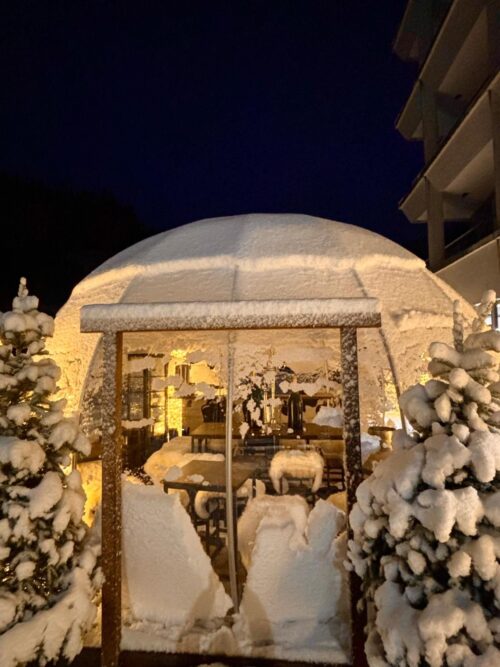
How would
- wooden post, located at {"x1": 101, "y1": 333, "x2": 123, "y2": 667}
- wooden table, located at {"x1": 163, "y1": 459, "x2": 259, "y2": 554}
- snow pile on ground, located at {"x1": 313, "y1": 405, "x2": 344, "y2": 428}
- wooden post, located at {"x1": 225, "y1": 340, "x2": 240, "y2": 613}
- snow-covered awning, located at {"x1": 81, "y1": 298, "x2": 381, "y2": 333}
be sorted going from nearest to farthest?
snow-covered awning, located at {"x1": 81, "y1": 298, "x2": 381, "y2": 333} → wooden post, located at {"x1": 101, "y1": 333, "x2": 123, "y2": 667} → wooden post, located at {"x1": 225, "y1": 340, "x2": 240, "y2": 613} → wooden table, located at {"x1": 163, "y1": 459, "x2": 259, "y2": 554} → snow pile on ground, located at {"x1": 313, "y1": 405, "x2": 344, "y2": 428}

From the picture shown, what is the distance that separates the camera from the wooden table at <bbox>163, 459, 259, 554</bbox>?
4785mm

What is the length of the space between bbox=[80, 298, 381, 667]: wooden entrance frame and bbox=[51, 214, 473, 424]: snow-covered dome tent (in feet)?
1.04

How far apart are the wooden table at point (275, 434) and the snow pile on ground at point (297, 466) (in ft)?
1.05

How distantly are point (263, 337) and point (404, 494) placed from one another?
2616 mm

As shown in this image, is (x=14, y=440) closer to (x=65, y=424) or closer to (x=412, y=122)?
(x=65, y=424)

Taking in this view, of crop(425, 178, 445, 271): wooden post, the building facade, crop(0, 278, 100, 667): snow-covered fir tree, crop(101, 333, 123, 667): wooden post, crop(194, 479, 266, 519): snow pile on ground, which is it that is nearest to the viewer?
crop(0, 278, 100, 667): snow-covered fir tree

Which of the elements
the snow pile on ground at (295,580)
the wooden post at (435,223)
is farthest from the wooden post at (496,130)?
the snow pile on ground at (295,580)

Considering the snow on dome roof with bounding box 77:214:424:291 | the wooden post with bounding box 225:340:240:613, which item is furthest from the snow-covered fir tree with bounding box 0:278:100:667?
the wooden post with bounding box 225:340:240:613

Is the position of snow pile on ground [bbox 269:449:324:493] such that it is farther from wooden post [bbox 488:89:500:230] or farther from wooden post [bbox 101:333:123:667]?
wooden post [bbox 488:89:500:230]

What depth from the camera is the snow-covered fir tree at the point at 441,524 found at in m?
2.30

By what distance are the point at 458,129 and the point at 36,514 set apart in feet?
40.6

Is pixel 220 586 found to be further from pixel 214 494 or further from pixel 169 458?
pixel 169 458

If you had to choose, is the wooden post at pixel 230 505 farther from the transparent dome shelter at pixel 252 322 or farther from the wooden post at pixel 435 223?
the wooden post at pixel 435 223

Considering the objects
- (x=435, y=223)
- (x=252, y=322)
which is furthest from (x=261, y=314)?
(x=435, y=223)
